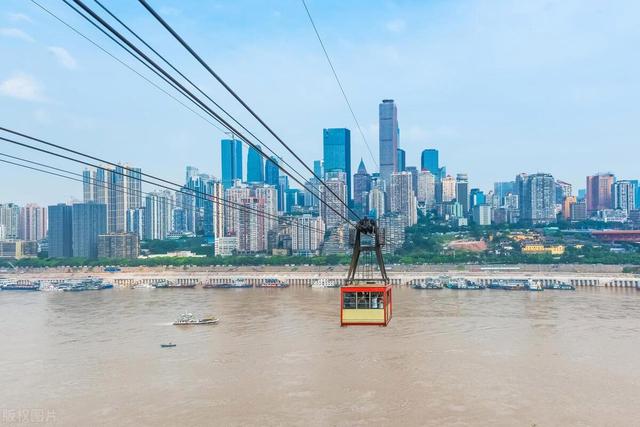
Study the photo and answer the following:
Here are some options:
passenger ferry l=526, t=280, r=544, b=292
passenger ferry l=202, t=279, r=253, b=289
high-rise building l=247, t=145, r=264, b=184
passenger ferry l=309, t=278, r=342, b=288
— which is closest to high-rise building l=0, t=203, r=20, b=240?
high-rise building l=247, t=145, r=264, b=184

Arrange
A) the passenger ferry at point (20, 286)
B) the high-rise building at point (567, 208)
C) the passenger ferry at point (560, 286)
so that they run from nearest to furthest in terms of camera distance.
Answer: the passenger ferry at point (560, 286) < the passenger ferry at point (20, 286) < the high-rise building at point (567, 208)

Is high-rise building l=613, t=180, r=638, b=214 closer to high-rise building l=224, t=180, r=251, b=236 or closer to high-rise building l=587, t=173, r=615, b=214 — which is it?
high-rise building l=587, t=173, r=615, b=214

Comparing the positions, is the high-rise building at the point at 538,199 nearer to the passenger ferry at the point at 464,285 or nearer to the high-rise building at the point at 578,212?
the high-rise building at the point at 578,212

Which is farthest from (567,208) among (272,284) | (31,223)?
(31,223)

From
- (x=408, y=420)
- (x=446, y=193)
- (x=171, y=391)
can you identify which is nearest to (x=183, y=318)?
(x=171, y=391)

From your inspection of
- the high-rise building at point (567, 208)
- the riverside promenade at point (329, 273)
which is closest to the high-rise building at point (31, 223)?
the riverside promenade at point (329, 273)

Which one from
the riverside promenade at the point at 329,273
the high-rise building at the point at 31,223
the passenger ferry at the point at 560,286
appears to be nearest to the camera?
the passenger ferry at the point at 560,286
